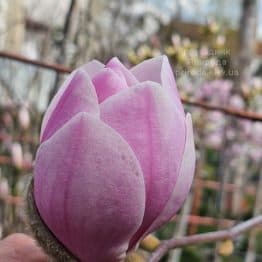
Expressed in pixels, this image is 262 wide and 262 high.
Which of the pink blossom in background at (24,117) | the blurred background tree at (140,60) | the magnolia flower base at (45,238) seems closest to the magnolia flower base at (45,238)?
the magnolia flower base at (45,238)

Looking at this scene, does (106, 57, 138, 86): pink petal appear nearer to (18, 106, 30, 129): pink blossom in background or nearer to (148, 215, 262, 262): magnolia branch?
(148, 215, 262, 262): magnolia branch

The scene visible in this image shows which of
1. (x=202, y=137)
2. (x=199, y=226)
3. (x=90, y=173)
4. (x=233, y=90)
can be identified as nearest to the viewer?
(x=90, y=173)

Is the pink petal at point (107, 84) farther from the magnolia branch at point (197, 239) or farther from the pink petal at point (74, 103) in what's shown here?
the magnolia branch at point (197, 239)

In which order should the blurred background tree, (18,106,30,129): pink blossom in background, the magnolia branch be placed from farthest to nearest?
(18,106,30,129): pink blossom in background
the blurred background tree
the magnolia branch

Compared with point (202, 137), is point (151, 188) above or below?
above

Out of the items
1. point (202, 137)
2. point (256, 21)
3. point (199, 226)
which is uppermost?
point (256, 21)

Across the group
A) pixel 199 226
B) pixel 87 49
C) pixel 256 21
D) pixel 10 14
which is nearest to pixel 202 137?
pixel 87 49

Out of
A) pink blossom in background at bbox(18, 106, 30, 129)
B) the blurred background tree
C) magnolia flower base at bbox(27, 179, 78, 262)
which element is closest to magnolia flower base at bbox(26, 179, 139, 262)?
magnolia flower base at bbox(27, 179, 78, 262)

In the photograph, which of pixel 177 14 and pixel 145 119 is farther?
pixel 177 14

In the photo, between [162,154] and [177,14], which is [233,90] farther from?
[162,154]
